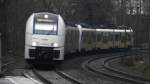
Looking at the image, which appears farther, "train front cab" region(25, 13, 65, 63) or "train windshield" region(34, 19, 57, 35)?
"train windshield" region(34, 19, 57, 35)

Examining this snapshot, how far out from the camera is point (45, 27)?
27969 mm

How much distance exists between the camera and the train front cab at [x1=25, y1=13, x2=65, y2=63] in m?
27.5

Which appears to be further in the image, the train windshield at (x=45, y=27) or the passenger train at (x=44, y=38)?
the train windshield at (x=45, y=27)

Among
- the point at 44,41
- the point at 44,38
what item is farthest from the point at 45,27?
the point at 44,41

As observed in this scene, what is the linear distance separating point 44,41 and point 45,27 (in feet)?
2.97

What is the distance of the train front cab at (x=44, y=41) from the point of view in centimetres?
2748

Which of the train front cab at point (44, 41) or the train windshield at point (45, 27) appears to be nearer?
the train front cab at point (44, 41)

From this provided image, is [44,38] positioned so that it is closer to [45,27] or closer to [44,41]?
[44,41]

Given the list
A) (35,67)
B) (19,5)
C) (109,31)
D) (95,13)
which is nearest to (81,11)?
(95,13)

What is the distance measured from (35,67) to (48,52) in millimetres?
2825

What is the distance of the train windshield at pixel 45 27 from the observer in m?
27.8

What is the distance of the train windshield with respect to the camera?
91.1 feet

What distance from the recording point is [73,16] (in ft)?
245

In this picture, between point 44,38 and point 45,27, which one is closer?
point 44,38
